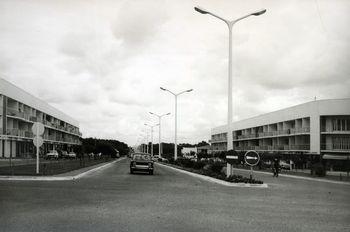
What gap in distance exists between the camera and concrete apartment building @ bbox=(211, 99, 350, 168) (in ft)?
215

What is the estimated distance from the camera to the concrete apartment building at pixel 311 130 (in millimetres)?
65500

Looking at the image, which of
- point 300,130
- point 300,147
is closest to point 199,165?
point 300,130

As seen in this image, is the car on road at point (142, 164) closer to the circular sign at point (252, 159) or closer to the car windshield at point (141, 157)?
the car windshield at point (141, 157)

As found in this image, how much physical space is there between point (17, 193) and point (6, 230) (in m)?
7.24

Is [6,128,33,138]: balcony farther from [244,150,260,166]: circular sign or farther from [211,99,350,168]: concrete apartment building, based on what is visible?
[244,150,260,166]: circular sign

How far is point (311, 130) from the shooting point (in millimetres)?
67875

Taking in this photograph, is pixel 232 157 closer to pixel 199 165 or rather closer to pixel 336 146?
pixel 199 165

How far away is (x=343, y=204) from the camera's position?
51.3ft

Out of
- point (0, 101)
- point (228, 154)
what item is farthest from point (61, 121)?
point (228, 154)

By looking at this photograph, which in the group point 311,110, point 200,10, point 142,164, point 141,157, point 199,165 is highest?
point 200,10

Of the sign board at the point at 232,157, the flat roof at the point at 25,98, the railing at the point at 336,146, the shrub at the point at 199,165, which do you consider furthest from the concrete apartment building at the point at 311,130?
the flat roof at the point at 25,98

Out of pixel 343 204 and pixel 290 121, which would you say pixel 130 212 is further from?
pixel 290 121

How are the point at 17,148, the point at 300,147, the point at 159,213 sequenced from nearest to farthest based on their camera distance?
the point at 159,213 < the point at 300,147 < the point at 17,148

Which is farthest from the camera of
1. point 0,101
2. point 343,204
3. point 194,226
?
point 0,101
